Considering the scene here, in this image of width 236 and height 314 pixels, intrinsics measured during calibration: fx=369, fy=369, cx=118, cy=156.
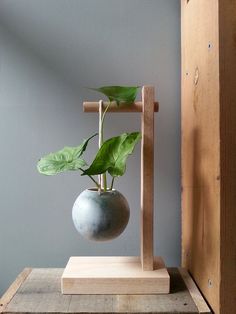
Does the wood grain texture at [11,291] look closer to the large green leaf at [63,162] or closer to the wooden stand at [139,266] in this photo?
the wooden stand at [139,266]

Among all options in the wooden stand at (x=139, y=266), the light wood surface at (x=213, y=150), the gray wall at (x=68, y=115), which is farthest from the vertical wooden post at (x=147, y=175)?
the gray wall at (x=68, y=115)

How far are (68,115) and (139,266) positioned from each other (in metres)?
0.46

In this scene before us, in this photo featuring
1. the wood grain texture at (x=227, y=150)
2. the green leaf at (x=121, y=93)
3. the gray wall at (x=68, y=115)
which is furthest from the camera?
the gray wall at (x=68, y=115)

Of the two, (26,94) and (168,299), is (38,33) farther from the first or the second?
(168,299)

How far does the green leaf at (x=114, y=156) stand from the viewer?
0.76 meters

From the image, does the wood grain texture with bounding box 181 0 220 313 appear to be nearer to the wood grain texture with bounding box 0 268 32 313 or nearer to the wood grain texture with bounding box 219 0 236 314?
the wood grain texture with bounding box 219 0 236 314

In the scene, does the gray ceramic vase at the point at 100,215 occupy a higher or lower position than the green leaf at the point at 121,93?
lower

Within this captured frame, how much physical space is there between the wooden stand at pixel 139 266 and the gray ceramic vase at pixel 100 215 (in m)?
0.07

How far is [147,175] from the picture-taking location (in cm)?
83

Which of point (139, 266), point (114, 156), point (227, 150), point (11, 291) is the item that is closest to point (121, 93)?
point (114, 156)

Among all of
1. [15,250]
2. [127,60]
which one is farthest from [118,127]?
[15,250]

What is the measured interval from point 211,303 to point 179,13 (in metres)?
0.77

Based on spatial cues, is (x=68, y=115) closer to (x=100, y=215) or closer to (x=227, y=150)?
(x=100, y=215)

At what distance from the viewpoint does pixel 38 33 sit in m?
1.06
